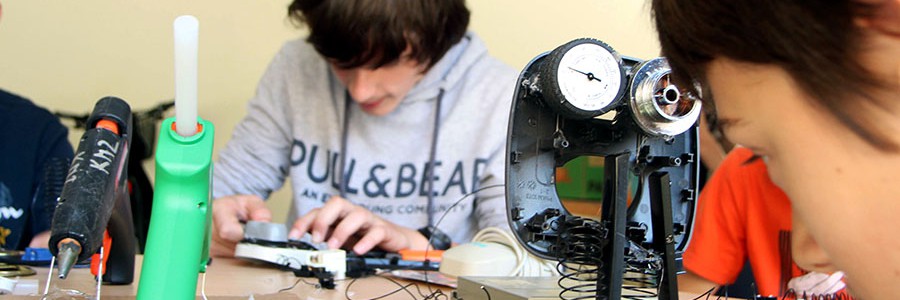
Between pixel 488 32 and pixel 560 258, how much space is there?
1506 mm

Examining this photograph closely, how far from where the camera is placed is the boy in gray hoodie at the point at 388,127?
5.34ft

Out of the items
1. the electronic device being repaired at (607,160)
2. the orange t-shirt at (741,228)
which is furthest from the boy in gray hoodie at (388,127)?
the electronic device being repaired at (607,160)

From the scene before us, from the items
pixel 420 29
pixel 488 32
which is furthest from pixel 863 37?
pixel 488 32

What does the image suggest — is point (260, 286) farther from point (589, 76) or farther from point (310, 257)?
point (589, 76)

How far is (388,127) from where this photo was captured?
181cm

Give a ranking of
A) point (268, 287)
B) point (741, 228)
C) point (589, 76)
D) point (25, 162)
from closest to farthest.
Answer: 1. point (589, 76)
2. point (268, 287)
3. point (741, 228)
4. point (25, 162)

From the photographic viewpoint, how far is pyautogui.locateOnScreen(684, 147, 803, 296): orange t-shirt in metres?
1.35

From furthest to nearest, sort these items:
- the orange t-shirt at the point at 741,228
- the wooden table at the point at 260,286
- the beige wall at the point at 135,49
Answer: the beige wall at the point at 135,49 < the orange t-shirt at the point at 741,228 < the wooden table at the point at 260,286

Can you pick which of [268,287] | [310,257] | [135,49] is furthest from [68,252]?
[135,49]

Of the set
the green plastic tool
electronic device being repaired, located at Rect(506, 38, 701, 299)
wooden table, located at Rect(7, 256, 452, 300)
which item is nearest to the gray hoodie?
wooden table, located at Rect(7, 256, 452, 300)

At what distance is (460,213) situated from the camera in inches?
67.7

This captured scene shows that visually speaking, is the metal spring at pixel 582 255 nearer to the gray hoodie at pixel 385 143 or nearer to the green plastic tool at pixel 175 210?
the green plastic tool at pixel 175 210

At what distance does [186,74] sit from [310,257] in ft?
1.84

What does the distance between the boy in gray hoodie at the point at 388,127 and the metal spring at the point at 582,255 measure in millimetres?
711
